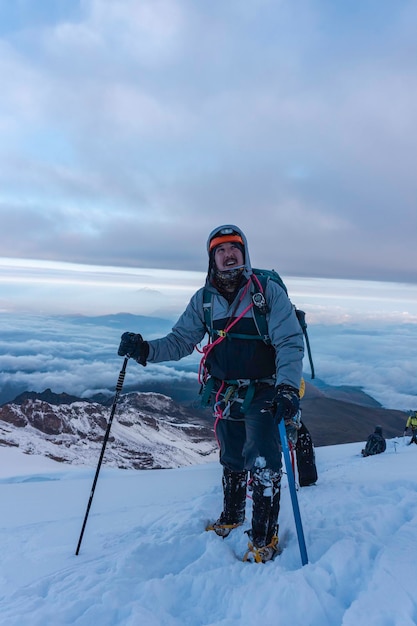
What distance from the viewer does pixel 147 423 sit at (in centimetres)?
7981

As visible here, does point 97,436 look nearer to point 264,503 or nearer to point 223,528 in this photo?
point 223,528

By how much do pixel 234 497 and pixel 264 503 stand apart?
694mm

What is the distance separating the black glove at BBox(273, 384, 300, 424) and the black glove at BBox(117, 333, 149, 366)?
1.48 m

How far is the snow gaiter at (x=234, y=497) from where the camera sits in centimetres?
461

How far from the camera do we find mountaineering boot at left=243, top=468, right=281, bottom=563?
3982 millimetres

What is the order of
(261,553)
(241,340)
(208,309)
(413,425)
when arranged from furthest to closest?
(413,425)
(208,309)
(241,340)
(261,553)

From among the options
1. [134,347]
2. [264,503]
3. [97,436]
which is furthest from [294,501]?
[97,436]

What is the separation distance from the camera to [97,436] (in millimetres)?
68250

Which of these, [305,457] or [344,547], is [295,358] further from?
[305,457]

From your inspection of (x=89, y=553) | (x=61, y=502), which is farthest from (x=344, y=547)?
(x=61, y=502)

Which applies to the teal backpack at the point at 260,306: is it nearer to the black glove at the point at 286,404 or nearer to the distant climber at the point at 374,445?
the black glove at the point at 286,404

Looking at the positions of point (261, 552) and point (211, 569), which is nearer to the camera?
point (211, 569)

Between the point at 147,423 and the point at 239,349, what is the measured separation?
7919 cm

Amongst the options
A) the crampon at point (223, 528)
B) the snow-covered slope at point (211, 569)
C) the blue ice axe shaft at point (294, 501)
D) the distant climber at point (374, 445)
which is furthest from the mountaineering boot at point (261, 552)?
the distant climber at point (374, 445)
